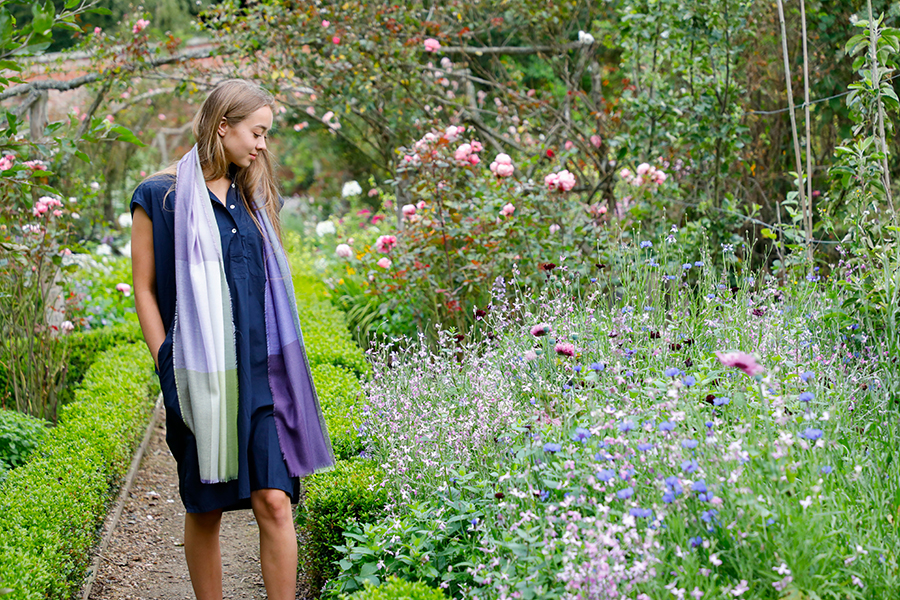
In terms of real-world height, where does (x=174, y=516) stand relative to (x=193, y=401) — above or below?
below

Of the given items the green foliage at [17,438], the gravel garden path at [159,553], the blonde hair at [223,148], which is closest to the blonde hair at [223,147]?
the blonde hair at [223,148]

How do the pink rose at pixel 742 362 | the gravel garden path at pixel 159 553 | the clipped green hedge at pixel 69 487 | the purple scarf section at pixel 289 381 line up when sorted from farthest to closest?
the gravel garden path at pixel 159 553 → the clipped green hedge at pixel 69 487 → the purple scarf section at pixel 289 381 → the pink rose at pixel 742 362

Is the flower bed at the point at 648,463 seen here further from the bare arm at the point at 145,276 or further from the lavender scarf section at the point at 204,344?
the bare arm at the point at 145,276

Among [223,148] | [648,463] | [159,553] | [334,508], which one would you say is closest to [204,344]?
[223,148]

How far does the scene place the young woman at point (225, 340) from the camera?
2.17 m

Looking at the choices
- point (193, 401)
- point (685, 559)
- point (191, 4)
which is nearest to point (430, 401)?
point (193, 401)

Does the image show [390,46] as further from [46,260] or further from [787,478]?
[787,478]

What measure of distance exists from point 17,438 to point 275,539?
2017 mm

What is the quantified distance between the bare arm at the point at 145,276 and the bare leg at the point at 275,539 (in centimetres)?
50

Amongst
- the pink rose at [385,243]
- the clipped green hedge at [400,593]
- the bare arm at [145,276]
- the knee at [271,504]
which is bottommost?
the clipped green hedge at [400,593]

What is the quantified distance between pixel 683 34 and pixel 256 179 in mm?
3449

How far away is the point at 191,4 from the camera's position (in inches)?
632

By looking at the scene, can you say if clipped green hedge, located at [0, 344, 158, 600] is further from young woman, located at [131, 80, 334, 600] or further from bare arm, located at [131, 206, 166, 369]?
bare arm, located at [131, 206, 166, 369]

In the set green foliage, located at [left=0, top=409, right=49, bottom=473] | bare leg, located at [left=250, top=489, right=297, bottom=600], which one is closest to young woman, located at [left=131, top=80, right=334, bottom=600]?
bare leg, located at [left=250, top=489, right=297, bottom=600]
